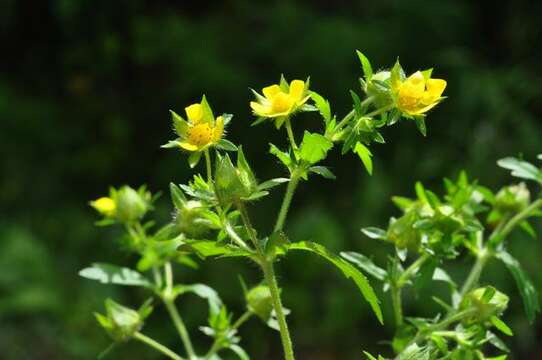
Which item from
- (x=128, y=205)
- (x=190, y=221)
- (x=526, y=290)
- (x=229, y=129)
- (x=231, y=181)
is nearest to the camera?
(x=231, y=181)

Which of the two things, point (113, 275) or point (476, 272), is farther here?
point (113, 275)

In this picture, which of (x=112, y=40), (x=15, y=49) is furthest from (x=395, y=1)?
(x=15, y=49)

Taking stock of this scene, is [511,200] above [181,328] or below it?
above

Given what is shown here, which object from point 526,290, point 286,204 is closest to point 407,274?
point 526,290

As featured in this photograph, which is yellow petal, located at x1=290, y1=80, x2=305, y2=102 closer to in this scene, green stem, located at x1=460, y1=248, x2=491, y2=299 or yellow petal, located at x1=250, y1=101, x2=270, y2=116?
yellow petal, located at x1=250, y1=101, x2=270, y2=116

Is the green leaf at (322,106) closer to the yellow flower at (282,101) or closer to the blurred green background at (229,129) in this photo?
the yellow flower at (282,101)

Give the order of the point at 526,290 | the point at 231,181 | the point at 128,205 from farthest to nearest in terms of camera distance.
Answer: the point at 128,205, the point at 526,290, the point at 231,181

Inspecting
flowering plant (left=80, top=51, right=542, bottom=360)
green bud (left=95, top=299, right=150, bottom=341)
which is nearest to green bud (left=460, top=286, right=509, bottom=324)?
flowering plant (left=80, top=51, right=542, bottom=360)

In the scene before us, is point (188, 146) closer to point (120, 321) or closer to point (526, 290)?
point (120, 321)
